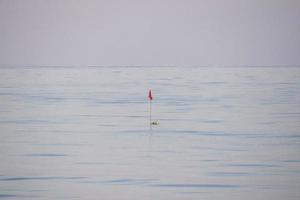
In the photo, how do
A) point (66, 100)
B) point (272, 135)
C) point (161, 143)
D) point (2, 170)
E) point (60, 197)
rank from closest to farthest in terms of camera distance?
point (60, 197) → point (2, 170) → point (161, 143) → point (272, 135) → point (66, 100)

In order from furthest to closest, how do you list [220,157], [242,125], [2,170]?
[242,125] → [220,157] → [2,170]

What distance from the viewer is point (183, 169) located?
840cm

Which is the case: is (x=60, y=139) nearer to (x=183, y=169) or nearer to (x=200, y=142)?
(x=200, y=142)

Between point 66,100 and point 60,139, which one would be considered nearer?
point 60,139

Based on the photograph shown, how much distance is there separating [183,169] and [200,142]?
243cm

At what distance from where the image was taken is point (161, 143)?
35.3ft

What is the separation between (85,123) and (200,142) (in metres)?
3.72

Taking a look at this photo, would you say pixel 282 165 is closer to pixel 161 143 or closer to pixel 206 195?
pixel 206 195

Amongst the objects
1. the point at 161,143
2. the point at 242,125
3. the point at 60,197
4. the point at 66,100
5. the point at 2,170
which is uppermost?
the point at 66,100

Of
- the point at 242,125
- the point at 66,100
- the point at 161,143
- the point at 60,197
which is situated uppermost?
the point at 66,100

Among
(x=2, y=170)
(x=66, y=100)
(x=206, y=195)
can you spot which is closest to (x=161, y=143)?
(x=2, y=170)

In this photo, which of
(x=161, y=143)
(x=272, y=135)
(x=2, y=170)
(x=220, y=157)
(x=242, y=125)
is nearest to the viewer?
(x=2, y=170)

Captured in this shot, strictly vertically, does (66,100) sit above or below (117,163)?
above

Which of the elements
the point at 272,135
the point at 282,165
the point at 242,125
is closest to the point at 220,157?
the point at 282,165
